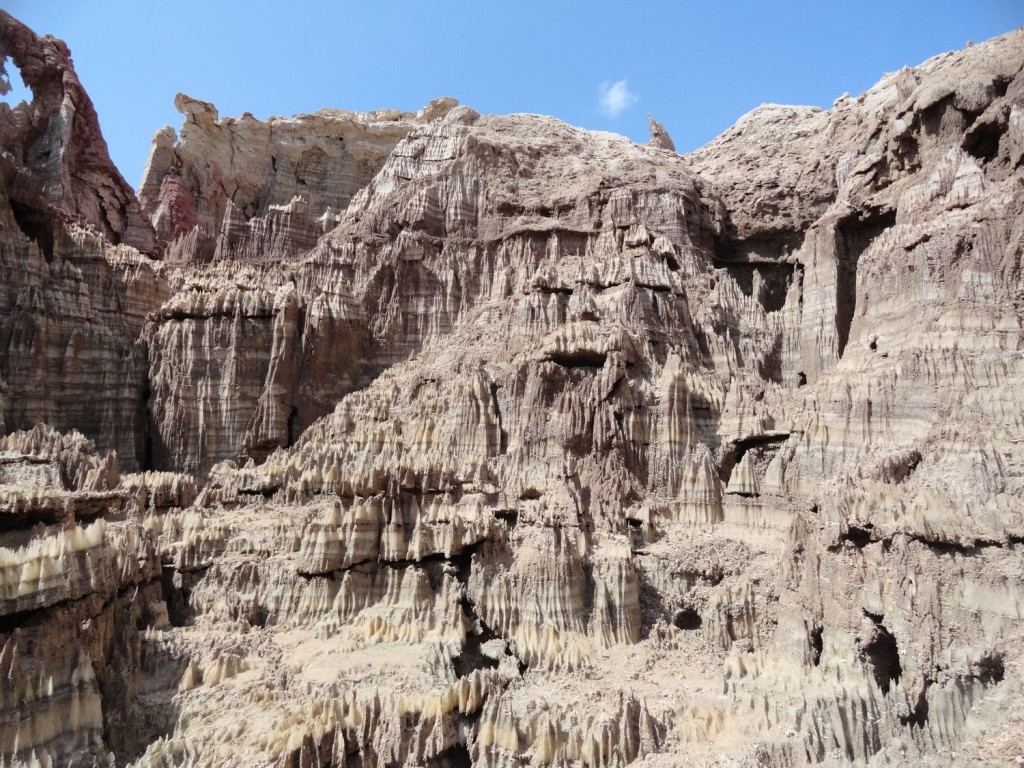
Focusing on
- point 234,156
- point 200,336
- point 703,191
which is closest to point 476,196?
point 703,191

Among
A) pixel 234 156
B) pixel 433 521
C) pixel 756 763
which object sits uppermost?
pixel 234 156

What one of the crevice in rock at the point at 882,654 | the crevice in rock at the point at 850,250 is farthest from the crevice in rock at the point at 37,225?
the crevice in rock at the point at 850,250

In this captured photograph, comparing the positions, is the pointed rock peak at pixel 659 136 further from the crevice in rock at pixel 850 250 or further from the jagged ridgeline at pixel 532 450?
the crevice in rock at pixel 850 250

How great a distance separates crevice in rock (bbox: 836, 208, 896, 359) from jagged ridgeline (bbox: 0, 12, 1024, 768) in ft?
0.65

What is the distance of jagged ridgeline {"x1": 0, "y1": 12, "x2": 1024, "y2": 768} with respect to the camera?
14109mm

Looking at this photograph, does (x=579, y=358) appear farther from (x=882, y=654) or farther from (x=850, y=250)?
(x=882, y=654)

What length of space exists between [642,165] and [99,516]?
86.8 ft

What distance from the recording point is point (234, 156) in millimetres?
42969

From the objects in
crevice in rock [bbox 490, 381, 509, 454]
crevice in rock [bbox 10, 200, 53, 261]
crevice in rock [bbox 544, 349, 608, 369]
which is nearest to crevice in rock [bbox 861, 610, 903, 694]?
crevice in rock [bbox 544, 349, 608, 369]

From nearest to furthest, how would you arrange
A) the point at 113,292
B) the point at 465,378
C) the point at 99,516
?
the point at 99,516, the point at 465,378, the point at 113,292

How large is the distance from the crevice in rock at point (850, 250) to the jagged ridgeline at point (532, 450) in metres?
0.20

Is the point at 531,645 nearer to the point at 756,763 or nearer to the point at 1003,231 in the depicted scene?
the point at 756,763

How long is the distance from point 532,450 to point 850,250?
15.0m

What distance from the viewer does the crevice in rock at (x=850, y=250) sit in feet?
83.8
